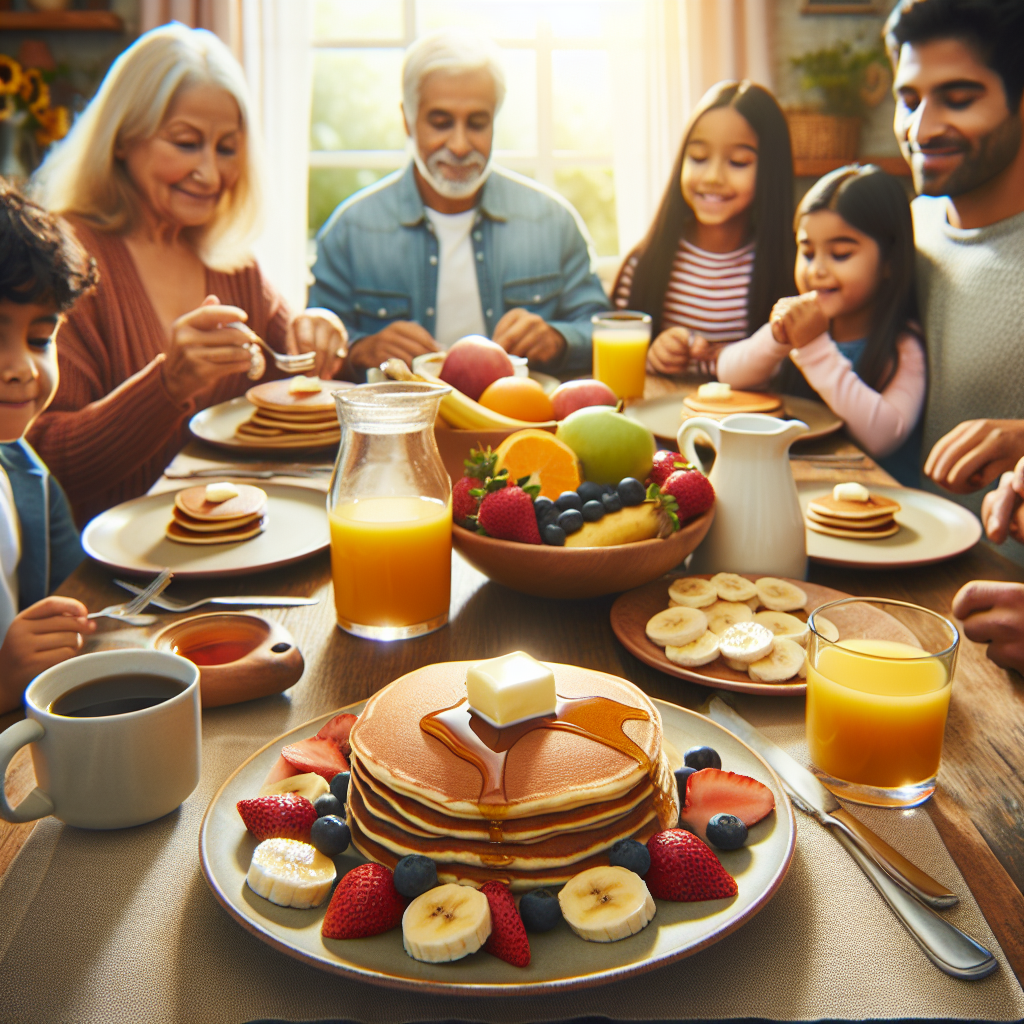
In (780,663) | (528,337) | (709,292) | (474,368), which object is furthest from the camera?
(709,292)

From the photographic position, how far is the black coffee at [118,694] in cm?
71

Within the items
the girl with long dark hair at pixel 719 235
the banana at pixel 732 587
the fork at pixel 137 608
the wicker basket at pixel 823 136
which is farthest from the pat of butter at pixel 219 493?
the wicker basket at pixel 823 136

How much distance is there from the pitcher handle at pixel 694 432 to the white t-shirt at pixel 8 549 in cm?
97

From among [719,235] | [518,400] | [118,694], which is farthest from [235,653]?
[719,235]

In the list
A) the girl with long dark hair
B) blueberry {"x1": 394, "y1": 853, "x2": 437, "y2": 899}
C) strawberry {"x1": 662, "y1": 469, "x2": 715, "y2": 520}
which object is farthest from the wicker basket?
blueberry {"x1": 394, "y1": 853, "x2": 437, "y2": 899}

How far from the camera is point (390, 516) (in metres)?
1.00

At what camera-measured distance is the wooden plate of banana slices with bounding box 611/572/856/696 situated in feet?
2.79

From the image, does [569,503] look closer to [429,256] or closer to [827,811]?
[827,811]

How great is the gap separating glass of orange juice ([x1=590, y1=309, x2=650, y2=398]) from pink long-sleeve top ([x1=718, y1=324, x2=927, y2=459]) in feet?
0.80

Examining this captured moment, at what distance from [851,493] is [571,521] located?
48cm

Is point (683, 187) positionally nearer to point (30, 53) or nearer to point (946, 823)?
point (946, 823)

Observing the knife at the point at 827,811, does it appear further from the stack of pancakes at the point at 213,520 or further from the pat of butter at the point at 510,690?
the stack of pancakes at the point at 213,520

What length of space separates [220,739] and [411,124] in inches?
96.8

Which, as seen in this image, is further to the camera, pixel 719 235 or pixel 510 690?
pixel 719 235
